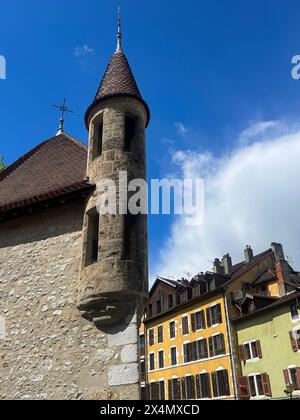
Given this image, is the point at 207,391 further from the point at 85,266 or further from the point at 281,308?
the point at 85,266

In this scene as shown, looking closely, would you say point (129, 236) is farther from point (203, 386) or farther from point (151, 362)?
point (151, 362)

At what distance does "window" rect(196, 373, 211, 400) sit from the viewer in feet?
109

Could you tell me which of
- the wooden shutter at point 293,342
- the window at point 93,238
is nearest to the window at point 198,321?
the wooden shutter at point 293,342

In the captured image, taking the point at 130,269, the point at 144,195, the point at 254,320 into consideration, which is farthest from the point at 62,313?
the point at 254,320

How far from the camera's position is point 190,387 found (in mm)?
35000

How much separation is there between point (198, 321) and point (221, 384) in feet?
19.3

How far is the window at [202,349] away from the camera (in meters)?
34.7

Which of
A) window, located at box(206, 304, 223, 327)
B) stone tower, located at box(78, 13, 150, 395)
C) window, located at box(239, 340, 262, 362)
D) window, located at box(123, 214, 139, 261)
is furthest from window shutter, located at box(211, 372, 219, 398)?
window, located at box(123, 214, 139, 261)

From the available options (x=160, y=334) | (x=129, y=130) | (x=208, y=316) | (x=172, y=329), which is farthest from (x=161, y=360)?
(x=129, y=130)

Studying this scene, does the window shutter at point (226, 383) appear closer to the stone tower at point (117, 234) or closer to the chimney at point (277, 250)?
the chimney at point (277, 250)

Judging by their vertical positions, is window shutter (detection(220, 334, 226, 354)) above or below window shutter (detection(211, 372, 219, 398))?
above

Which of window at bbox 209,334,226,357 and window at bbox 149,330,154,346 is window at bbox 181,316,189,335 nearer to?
window at bbox 209,334,226,357

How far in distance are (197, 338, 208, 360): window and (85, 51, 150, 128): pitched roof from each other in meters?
27.8

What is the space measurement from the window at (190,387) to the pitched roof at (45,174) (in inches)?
1080
